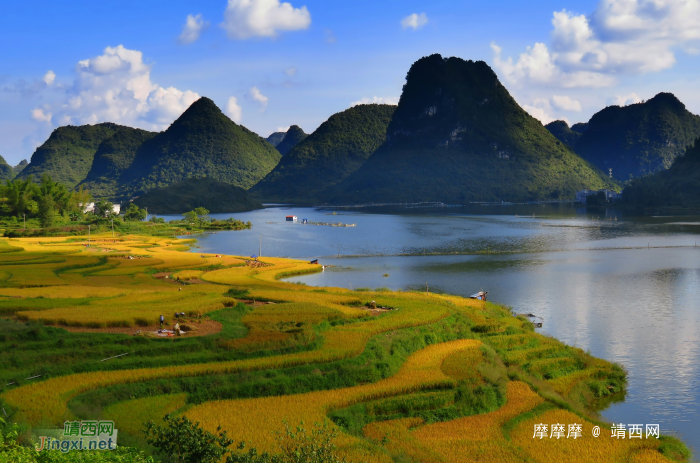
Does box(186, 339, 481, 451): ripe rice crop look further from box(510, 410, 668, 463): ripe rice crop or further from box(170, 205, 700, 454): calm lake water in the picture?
box(170, 205, 700, 454): calm lake water

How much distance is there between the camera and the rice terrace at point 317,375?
20.0 m

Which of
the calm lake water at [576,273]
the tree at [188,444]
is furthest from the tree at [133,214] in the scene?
the tree at [188,444]

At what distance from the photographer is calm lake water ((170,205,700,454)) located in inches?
1259

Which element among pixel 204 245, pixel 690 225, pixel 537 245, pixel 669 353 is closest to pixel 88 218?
pixel 204 245

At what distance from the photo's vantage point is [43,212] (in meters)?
117

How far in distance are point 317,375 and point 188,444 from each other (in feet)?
33.2

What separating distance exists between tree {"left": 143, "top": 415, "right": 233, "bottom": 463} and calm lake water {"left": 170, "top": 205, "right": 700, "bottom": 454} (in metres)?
19.3

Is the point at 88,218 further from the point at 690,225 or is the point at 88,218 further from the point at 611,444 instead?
the point at 690,225

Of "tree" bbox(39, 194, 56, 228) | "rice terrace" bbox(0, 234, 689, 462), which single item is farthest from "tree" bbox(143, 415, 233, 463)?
"tree" bbox(39, 194, 56, 228)

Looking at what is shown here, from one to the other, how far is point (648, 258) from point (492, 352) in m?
63.4

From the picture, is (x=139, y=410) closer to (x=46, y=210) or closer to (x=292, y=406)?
(x=292, y=406)

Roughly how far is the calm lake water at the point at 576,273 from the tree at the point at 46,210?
30.5 m

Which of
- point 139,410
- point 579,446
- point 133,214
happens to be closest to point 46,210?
point 133,214

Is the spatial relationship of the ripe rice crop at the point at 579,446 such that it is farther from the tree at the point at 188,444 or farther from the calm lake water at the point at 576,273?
the tree at the point at 188,444
